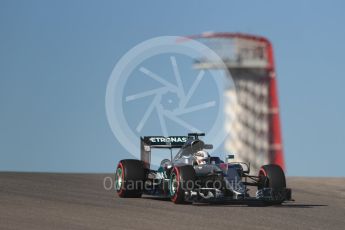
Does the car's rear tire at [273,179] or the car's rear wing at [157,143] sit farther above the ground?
the car's rear wing at [157,143]

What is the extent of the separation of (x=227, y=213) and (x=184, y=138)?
19.2 feet

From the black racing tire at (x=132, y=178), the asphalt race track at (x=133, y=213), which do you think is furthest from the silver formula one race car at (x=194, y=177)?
the asphalt race track at (x=133, y=213)

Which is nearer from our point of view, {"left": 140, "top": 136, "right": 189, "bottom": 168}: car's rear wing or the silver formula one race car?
the silver formula one race car

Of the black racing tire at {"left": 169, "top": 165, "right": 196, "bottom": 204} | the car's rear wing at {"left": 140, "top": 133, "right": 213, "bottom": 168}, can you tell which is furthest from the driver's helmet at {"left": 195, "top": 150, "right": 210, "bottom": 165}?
the car's rear wing at {"left": 140, "top": 133, "right": 213, "bottom": 168}

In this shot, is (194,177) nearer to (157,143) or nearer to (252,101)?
(157,143)

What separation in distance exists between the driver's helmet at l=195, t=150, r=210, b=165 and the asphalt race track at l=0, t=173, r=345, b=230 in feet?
4.68

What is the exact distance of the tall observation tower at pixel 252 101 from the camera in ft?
298

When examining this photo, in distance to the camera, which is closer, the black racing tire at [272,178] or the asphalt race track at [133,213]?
the asphalt race track at [133,213]

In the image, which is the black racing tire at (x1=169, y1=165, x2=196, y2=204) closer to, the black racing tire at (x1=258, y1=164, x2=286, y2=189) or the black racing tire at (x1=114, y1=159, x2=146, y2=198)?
the black racing tire at (x1=114, y1=159, x2=146, y2=198)

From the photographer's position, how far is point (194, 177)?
22141 mm

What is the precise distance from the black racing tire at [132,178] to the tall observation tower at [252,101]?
62765 millimetres

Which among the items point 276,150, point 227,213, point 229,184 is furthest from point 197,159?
point 276,150

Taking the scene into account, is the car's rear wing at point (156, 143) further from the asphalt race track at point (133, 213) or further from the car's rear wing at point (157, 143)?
the asphalt race track at point (133, 213)

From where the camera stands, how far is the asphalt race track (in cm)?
1720
